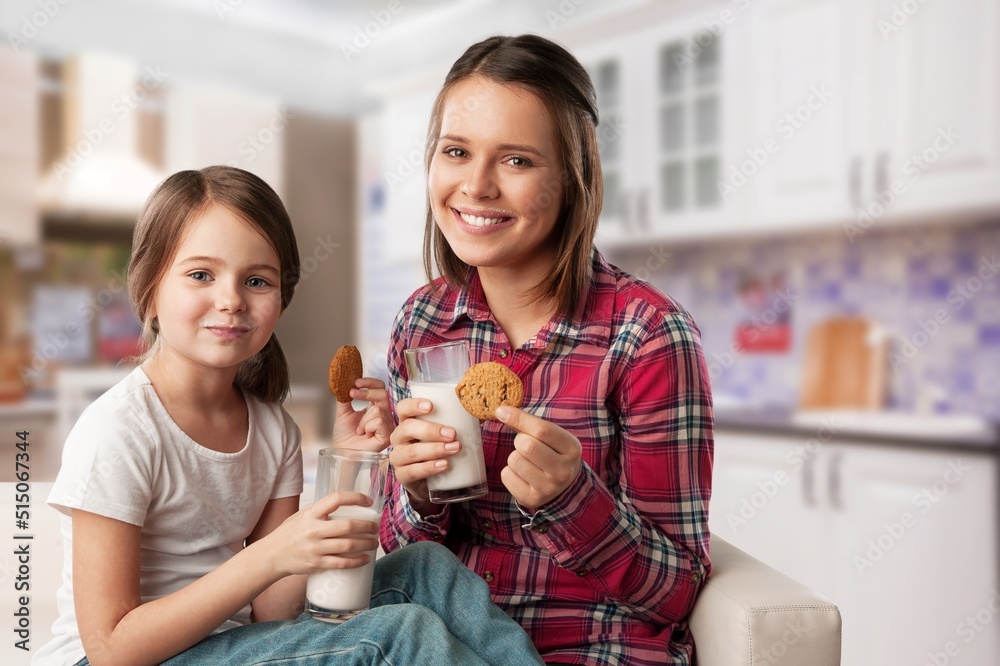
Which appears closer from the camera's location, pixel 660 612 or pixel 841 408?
pixel 660 612

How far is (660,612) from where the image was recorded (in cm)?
124

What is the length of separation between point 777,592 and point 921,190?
85.3 inches

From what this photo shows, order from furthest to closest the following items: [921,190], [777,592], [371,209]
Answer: [371,209]
[921,190]
[777,592]

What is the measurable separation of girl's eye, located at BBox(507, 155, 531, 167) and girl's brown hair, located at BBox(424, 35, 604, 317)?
64 mm

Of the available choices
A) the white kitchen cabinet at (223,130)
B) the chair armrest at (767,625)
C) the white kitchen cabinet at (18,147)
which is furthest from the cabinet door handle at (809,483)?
the white kitchen cabinet at (18,147)

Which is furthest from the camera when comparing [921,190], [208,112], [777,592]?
[208,112]

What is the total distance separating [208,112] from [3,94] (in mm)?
1335

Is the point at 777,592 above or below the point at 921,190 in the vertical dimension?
below

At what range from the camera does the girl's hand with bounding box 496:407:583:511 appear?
1016 mm

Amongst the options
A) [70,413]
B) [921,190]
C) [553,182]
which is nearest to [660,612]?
[553,182]

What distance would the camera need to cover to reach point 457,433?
1.12 metres

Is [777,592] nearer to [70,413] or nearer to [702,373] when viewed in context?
[702,373]

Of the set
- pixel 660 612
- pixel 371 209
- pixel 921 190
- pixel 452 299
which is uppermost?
pixel 371 209

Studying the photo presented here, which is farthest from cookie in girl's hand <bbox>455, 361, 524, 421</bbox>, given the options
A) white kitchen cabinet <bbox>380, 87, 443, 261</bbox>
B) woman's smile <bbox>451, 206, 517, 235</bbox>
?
white kitchen cabinet <bbox>380, 87, 443, 261</bbox>
